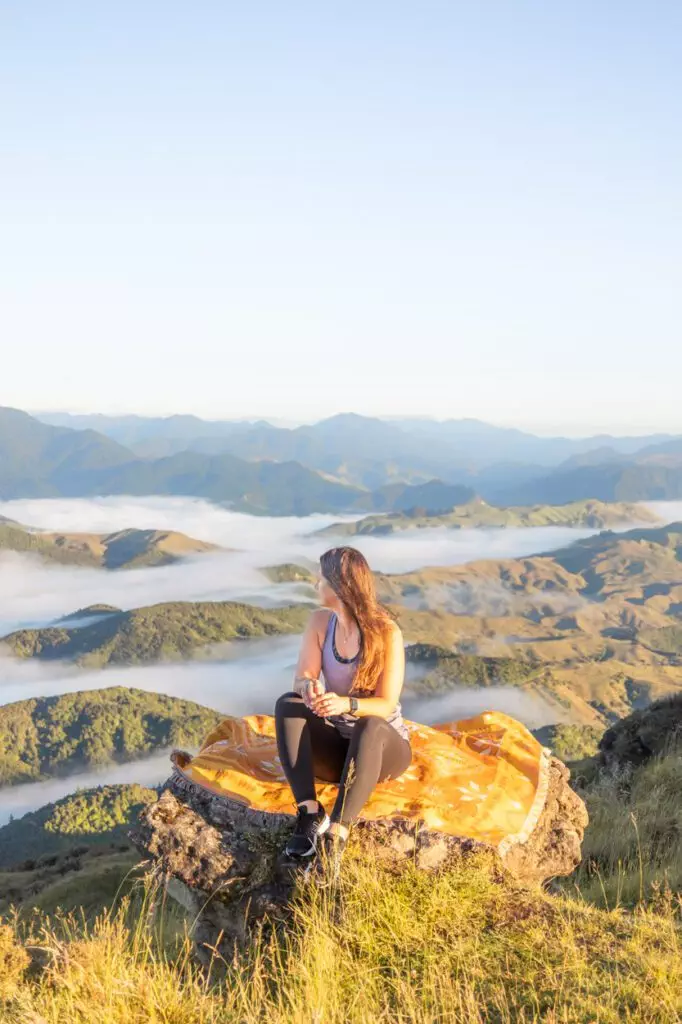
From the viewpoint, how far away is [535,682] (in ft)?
591

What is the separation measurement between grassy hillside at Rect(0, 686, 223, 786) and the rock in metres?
179

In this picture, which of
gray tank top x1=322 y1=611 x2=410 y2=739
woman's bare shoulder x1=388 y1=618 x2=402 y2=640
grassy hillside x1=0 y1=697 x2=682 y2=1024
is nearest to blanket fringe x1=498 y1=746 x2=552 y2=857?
grassy hillside x1=0 y1=697 x2=682 y2=1024

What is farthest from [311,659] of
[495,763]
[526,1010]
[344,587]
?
[526,1010]

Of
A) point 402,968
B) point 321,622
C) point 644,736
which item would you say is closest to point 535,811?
point 321,622

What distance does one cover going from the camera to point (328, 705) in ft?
18.9

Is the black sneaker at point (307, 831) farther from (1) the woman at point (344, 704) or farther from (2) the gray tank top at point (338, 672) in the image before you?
(2) the gray tank top at point (338, 672)

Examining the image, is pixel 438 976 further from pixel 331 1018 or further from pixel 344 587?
pixel 344 587

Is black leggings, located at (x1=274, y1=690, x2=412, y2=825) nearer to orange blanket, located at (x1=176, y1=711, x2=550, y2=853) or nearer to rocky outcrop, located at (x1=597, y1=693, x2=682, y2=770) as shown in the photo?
orange blanket, located at (x1=176, y1=711, x2=550, y2=853)

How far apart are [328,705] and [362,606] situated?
30.2 inches

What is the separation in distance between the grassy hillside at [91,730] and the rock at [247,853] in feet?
587

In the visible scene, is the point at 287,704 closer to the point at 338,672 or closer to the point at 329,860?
the point at 338,672

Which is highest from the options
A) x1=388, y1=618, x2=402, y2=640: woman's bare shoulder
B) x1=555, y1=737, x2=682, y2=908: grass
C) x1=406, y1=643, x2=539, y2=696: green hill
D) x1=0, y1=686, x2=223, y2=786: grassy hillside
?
x1=388, y1=618, x2=402, y2=640: woman's bare shoulder

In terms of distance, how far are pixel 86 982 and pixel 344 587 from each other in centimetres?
292

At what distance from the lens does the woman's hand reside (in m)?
5.77
